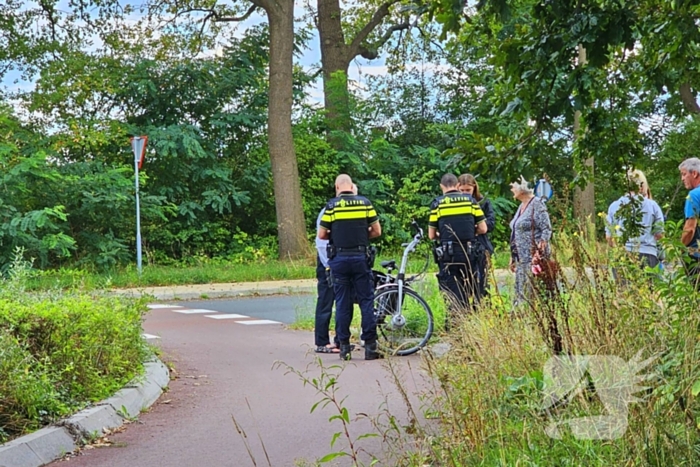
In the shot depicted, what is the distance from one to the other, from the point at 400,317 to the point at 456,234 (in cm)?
113

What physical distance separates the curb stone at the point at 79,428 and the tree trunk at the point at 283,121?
54.7ft

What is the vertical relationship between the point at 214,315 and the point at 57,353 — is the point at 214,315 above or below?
below

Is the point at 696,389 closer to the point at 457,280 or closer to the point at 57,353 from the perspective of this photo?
the point at 57,353

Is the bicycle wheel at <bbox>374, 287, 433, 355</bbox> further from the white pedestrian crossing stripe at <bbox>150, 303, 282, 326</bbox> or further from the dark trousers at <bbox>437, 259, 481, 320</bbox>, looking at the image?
the white pedestrian crossing stripe at <bbox>150, 303, 282, 326</bbox>

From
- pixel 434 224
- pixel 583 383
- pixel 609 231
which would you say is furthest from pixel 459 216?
pixel 583 383

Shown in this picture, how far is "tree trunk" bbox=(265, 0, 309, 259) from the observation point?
82.7 feet

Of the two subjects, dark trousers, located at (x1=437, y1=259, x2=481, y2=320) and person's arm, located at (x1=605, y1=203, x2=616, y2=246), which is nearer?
person's arm, located at (x1=605, y1=203, x2=616, y2=246)

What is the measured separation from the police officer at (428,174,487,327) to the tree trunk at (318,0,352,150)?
1755 cm

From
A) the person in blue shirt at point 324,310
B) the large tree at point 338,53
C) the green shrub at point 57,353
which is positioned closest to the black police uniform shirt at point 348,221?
the person in blue shirt at point 324,310

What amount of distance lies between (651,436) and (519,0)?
2627 mm

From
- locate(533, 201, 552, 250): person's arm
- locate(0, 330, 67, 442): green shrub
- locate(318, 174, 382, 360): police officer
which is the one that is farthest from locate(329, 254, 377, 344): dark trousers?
locate(0, 330, 67, 442): green shrub

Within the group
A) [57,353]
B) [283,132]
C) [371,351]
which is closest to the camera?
[57,353]

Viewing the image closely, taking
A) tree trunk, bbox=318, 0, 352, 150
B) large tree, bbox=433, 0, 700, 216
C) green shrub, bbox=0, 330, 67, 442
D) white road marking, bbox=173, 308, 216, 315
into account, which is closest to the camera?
large tree, bbox=433, 0, 700, 216

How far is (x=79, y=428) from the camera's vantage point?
6703 millimetres
